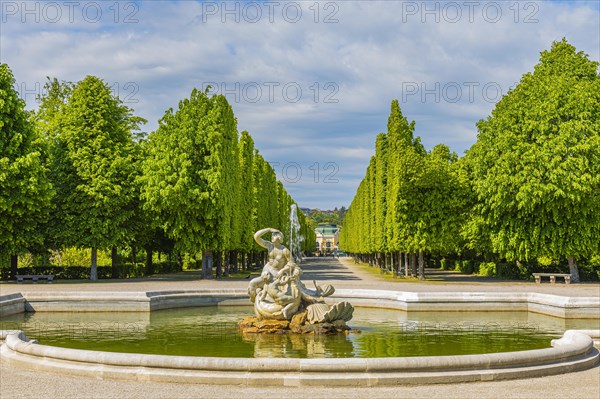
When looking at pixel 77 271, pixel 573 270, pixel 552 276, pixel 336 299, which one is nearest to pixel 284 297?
pixel 336 299

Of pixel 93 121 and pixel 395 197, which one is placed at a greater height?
pixel 93 121

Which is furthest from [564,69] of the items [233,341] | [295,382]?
[295,382]

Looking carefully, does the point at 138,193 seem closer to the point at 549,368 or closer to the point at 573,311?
the point at 573,311

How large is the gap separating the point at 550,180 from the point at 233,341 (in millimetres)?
27492

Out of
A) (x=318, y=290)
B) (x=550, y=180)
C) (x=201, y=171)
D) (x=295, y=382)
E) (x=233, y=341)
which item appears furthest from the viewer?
(x=201, y=171)

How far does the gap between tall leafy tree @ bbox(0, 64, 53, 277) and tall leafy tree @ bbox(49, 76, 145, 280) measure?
209cm

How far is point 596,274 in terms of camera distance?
42.4 metres

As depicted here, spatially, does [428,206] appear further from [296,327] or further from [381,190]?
[296,327]

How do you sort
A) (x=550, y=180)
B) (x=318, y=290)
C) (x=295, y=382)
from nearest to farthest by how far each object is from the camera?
(x=295, y=382) < (x=318, y=290) < (x=550, y=180)

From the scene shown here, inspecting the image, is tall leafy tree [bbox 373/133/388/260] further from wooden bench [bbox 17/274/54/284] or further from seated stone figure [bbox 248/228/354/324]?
seated stone figure [bbox 248/228/354/324]

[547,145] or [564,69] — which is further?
[564,69]

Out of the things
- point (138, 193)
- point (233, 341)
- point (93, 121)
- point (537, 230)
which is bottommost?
point (233, 341)

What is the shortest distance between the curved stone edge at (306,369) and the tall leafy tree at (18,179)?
27.5m

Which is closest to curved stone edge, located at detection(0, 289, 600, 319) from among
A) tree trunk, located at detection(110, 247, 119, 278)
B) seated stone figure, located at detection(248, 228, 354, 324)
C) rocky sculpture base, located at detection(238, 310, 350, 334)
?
seated stone figure, located at detection(248, 228, 354, 324)
